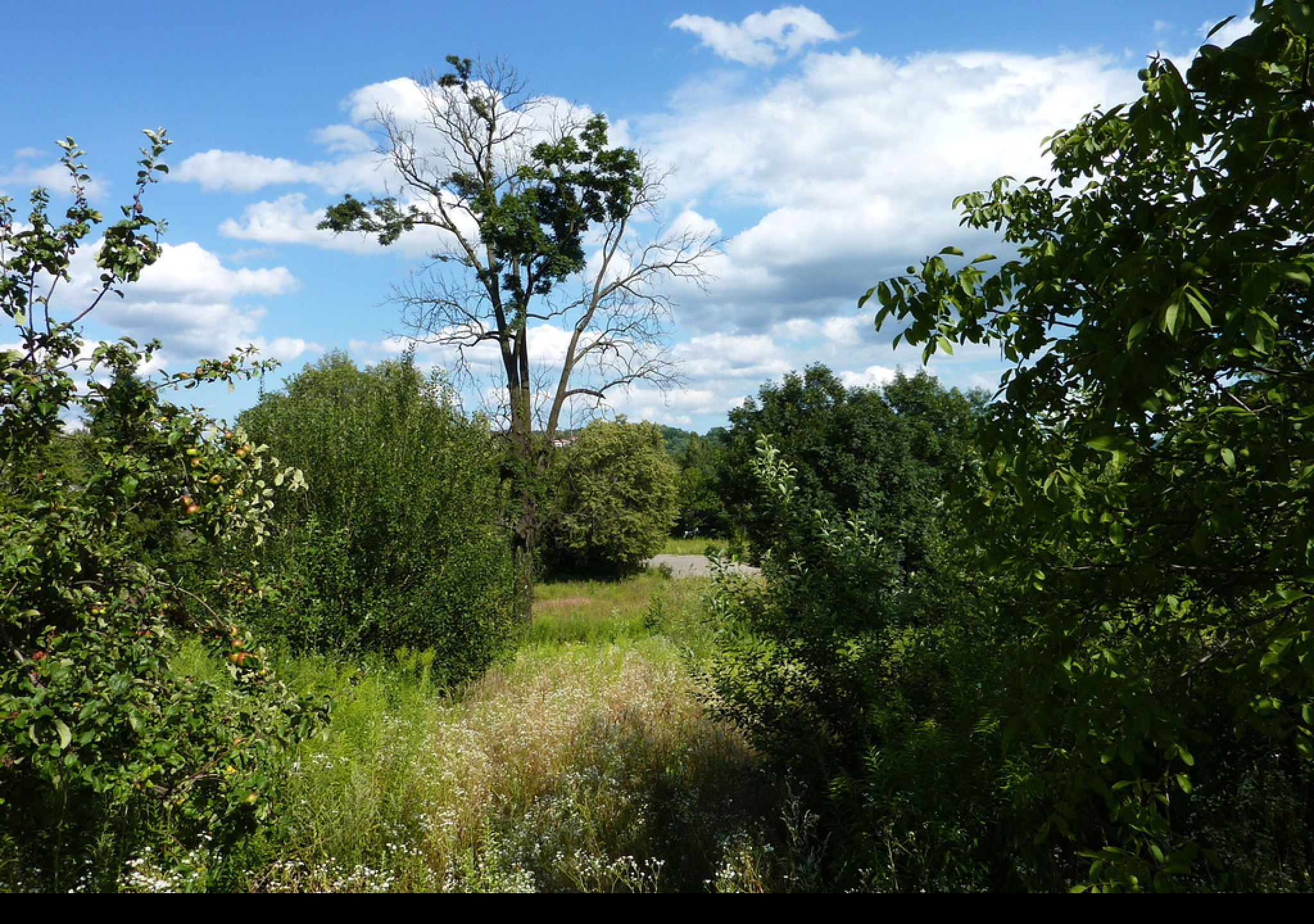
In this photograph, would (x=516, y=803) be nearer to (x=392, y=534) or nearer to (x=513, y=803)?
(x=513, y=803)

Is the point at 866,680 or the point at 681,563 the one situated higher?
the point at 866,680

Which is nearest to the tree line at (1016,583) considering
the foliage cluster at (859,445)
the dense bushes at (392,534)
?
the dense bushes at (392,534)

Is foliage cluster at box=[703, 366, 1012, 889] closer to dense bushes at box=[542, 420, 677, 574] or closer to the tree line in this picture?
the tree line

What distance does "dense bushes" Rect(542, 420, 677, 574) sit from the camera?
3350 centimetres

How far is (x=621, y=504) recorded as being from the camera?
112 feet

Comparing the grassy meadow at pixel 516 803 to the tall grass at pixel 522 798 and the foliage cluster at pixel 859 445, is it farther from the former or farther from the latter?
the foliage cluster at pixel 859 445

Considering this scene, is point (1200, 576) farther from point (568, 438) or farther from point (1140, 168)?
point (568, 438)

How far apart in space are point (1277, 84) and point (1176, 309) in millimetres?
1153

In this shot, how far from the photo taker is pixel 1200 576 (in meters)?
3.08

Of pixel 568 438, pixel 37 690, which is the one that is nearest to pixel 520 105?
pixel 568 438

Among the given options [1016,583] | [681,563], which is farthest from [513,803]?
[681,563]

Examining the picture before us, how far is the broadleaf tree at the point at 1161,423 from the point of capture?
6.76ft

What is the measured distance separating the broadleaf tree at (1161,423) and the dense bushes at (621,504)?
28475 millimetres

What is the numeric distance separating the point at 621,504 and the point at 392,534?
2385cm
